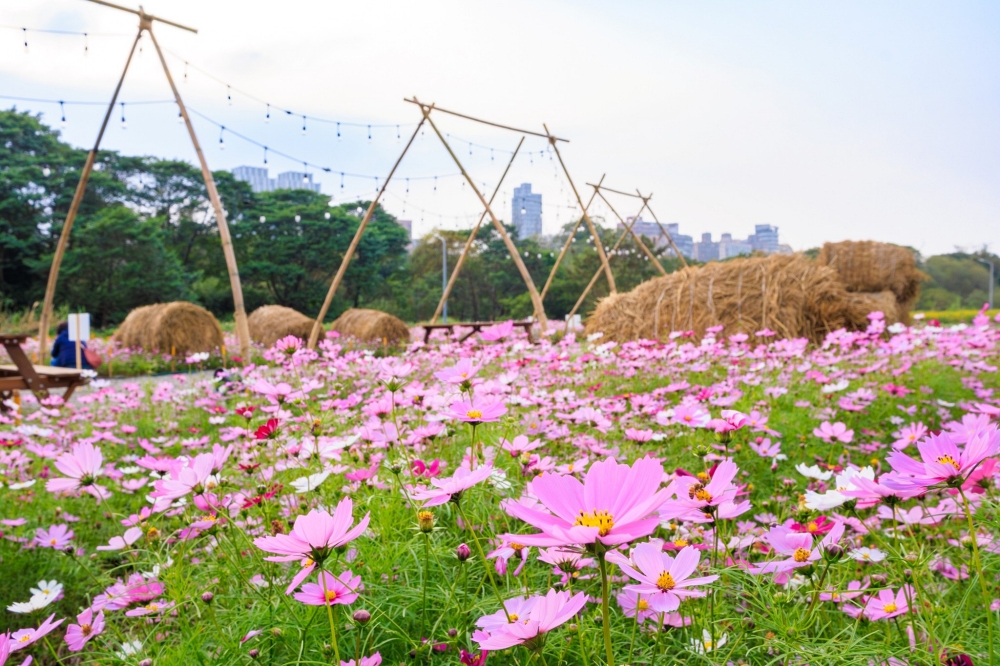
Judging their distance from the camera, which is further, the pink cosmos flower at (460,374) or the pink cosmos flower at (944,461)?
the pink cosmos flower at (460,374)

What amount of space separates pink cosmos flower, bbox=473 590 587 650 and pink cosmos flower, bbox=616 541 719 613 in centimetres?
5

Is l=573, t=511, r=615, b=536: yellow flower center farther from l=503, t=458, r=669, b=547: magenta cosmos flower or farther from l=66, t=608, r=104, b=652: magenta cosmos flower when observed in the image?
l=66, t=608, r=104, b=652: magenta cosmos flower

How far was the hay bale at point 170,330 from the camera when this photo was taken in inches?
385

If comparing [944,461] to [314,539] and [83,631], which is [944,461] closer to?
[314,539]

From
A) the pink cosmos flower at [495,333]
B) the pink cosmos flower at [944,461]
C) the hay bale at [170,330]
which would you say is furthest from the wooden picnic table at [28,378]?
the hay bale at [170,330]

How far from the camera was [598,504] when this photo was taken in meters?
0.44

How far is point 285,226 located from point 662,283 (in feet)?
66.9

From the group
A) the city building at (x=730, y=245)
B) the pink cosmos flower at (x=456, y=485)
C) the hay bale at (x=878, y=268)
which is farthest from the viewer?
the city building at (x=730, y=245)

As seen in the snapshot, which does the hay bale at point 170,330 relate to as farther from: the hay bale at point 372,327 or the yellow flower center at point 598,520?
the yellow flower center at point 598,520

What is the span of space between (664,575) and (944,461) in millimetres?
239

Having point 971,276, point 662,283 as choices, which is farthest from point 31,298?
point 971,276

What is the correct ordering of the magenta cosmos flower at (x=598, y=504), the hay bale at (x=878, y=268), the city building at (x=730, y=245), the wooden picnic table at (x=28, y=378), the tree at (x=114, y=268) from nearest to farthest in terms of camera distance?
1. the magenta cosmos flower at (x=598, y=504)
2. the wooden picnic table at (x=28, y=378)
3. the hay bale at (x=878, y=268)
4. the tree at (x=114, y=268)
5. the city building at (x=730, y=245)

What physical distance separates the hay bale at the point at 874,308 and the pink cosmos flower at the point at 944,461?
4.64 metres

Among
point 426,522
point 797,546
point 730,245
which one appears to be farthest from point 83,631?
point 730,245
